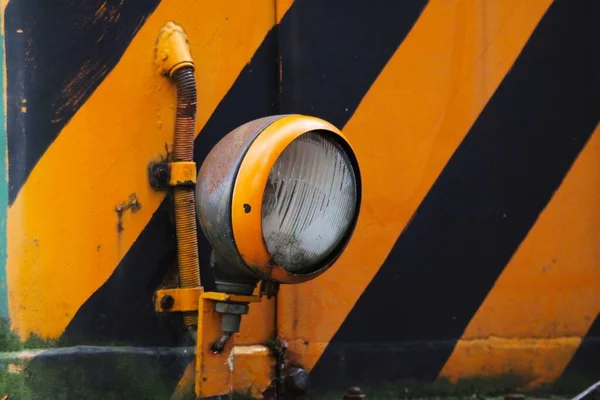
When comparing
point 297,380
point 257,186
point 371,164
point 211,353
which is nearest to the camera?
point 257,186

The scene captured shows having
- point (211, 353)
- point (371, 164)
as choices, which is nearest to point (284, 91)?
point (371, 164)

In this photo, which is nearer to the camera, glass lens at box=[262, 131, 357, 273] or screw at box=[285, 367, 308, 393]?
glass lens at box=[262, 131, 357, 273]

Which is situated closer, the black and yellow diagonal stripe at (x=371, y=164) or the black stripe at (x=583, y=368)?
the black and yellow diagonal stripe at (x=371, y=164)

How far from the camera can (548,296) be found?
147 centimetres

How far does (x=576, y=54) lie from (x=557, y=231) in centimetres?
34

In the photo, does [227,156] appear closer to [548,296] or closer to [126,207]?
[126,207]

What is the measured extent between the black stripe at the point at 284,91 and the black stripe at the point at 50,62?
7.8 inches

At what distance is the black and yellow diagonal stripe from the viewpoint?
3.80 ft

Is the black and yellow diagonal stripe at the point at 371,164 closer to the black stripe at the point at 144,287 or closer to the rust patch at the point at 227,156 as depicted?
the black stripe at the point at 144,287

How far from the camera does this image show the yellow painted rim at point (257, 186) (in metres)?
0.97

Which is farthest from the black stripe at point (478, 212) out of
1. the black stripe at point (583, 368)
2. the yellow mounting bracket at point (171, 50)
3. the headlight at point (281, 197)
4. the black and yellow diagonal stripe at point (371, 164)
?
the yellow mounting bracket at point (171, 50)

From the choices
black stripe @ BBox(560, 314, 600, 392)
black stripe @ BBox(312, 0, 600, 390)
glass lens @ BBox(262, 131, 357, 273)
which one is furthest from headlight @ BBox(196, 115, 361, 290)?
black stripe @ BBox(560, 314, 600, 392)

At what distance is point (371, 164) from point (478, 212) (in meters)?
0.23

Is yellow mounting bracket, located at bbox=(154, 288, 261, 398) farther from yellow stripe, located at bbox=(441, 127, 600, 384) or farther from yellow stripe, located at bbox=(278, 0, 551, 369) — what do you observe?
yellow stripe, located at bbox=(441, 127, 600, 384)
